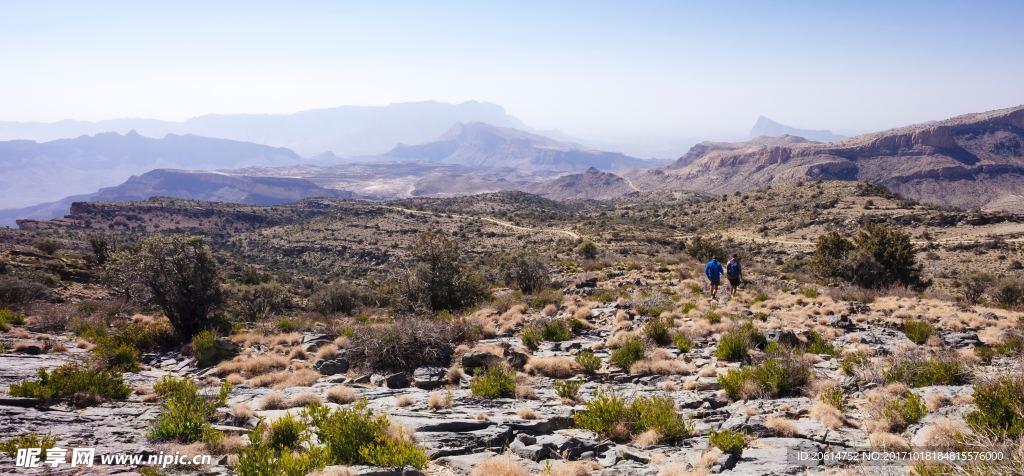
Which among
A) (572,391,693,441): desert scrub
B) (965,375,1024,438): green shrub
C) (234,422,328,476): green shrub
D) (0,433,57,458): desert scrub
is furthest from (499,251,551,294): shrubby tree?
(0,433,57,458): desert scrub

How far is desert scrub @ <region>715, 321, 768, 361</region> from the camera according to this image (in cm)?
1077

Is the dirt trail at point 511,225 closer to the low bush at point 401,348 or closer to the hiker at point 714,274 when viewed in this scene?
the hiker at point 714,274

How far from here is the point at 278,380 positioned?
428 inches

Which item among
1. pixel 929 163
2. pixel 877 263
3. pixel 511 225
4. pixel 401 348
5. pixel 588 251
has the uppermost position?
pixel 929 163

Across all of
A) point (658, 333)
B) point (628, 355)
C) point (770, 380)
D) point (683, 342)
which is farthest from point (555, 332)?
point (770, 380)

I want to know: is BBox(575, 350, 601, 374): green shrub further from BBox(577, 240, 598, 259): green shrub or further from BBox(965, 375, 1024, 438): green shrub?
BBox(577, 240, 598, 259): green shrub

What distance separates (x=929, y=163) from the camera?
438 ft

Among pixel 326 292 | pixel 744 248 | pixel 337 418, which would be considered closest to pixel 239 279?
pixel 326 292

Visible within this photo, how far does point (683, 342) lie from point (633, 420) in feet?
16.5

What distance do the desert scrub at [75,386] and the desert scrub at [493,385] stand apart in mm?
6624

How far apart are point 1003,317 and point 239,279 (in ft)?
118

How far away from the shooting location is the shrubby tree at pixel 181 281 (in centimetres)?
1541

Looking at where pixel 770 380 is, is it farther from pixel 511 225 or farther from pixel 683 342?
pixel 511 225

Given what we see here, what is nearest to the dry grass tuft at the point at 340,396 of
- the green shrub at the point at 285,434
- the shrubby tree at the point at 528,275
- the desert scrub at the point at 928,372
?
the green shrub at the point at 285,434
